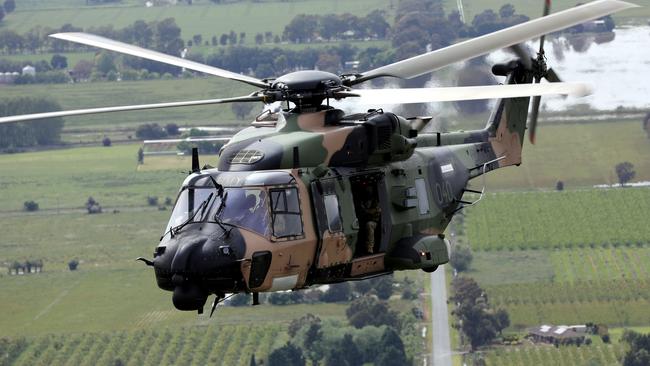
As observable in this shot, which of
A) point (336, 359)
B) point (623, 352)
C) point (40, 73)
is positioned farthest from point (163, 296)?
point (40, 73)

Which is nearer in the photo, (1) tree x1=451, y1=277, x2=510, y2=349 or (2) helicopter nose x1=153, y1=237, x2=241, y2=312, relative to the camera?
(2) helicopter nose x1=153, y1=237, x2=241, y2=312

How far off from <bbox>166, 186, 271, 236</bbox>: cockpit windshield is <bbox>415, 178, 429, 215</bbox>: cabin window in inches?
153

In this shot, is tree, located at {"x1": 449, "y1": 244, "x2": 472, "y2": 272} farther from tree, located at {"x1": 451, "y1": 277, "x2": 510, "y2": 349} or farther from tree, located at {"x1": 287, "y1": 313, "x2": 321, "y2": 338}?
tree, located at {"x1": 287, "y1": 313, "x2": 321, "y2": 338}

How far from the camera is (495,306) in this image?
3612 inches

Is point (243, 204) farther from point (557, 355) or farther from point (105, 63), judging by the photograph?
point (105, 63)

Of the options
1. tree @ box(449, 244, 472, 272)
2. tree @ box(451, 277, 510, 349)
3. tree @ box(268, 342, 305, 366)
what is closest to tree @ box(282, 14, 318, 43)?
tree @ box(449, 244, 472, 272)

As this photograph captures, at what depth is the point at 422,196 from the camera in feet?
84.4

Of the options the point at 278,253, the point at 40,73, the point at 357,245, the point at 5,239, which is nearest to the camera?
the point at 278,253

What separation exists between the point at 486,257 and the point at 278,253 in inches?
3023

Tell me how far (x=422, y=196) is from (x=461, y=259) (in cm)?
7181

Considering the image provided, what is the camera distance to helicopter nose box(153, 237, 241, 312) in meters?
21.7

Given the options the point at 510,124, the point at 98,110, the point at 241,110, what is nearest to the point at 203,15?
the point at 241,110

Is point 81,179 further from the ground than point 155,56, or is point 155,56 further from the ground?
point 155,56

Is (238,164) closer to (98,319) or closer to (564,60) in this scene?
(98,319)
